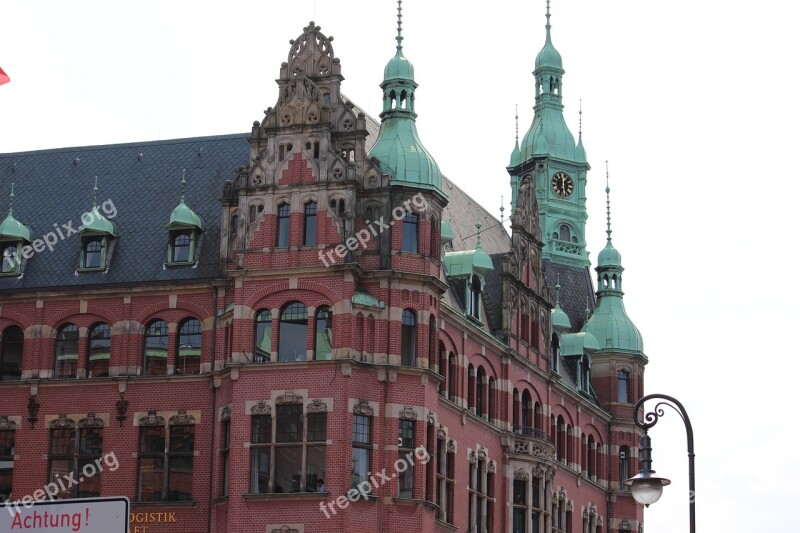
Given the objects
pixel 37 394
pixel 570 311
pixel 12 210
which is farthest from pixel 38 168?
pixel 570 311

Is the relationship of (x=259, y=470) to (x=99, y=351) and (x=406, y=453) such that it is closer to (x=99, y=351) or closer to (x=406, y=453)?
(x=406, y=453)

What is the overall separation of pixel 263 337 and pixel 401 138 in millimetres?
10125

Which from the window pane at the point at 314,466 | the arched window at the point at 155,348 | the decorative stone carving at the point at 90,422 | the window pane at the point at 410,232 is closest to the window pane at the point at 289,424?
the window pane at the point at 314,466

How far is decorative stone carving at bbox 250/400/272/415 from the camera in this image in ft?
180

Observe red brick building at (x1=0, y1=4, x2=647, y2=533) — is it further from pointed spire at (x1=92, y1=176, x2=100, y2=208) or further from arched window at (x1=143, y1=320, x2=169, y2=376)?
pointed spire at (x1=92, y1=176, x2=100, y2=208)

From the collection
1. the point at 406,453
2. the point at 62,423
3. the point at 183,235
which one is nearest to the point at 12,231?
the point at 183,235

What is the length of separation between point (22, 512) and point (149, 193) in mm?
51886

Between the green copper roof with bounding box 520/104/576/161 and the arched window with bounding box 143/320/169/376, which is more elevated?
the green copper roof with bounding box 520/104/576/161

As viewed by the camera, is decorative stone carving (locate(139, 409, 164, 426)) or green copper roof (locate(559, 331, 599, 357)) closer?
decorative stone carving (locate(139, 409, 164, 426))

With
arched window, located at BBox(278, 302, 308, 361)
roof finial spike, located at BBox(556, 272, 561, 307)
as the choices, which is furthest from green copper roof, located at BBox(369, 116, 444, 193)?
roof finial spike, located at BBox(556, 272, 561, 307)

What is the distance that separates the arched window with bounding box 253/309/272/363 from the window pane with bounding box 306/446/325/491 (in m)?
4.11

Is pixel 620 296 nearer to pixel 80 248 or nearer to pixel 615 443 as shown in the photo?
pixel 615 443

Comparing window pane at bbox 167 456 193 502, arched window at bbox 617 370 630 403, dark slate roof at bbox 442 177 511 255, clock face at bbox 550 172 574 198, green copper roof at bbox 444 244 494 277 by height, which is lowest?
window pane at bbox 167 456 193 502

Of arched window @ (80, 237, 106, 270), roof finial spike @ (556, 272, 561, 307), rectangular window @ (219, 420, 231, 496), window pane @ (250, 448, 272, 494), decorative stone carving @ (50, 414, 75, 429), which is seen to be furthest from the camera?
roof finial spike @ (556, 272, 561, 307)
